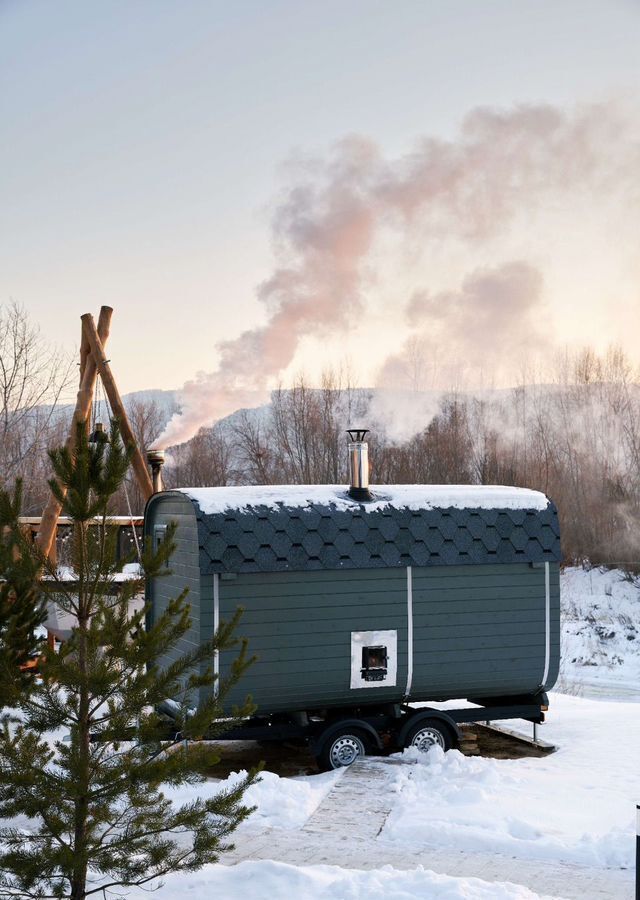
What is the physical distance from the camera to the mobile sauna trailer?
28.3 ft

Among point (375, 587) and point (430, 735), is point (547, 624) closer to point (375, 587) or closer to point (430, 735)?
point (430, 735)

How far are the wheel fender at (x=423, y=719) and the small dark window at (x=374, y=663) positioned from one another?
530 mm

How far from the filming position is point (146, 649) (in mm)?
4488

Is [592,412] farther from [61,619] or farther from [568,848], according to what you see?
Answer: [568,848]

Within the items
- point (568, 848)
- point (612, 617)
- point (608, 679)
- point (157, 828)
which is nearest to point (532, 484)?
point (612, 617)

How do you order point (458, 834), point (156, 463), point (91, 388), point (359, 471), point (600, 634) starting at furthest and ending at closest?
point (600, 634) → point (156, 463) → point (91, 388) → point (359, 471) → point (458, 834)

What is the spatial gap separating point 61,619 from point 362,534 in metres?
5.23

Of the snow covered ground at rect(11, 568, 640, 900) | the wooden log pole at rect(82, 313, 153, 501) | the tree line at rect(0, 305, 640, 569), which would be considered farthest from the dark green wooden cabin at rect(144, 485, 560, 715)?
the tree line at rect(0, 305, 640, 569)

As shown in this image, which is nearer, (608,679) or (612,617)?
(608,679)

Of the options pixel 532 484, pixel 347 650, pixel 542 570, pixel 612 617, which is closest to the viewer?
pixel 347 650

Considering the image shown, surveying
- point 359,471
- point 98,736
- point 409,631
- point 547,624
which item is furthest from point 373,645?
point 98,736

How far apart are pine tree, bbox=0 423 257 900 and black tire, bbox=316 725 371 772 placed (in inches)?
164

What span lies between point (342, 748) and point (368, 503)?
93.4 inches

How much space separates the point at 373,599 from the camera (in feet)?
29.8
